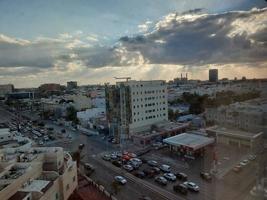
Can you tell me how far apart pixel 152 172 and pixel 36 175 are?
6.73 ft

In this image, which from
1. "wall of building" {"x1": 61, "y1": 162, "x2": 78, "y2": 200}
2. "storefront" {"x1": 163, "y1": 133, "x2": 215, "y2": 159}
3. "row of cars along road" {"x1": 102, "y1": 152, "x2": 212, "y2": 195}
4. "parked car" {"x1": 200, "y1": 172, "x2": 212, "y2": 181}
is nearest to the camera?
"wall of building" {"x1": 61, "y1": 162, "x2": 78, "y2": 200}

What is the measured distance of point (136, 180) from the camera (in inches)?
160

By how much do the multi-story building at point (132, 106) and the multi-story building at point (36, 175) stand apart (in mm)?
3264

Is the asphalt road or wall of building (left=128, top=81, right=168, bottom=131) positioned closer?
the asphalt road

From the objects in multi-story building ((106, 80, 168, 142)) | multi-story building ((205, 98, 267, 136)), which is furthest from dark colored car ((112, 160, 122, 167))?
multi-story building ((205, 98, 267, 136))

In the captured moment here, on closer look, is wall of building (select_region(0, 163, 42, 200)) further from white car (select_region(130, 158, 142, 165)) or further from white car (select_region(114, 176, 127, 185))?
white car (select_region(130, 158, 142, 165))

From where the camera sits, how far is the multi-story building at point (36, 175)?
2.26 metres

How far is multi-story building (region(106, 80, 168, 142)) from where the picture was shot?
265 inches

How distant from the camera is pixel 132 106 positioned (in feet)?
22.1

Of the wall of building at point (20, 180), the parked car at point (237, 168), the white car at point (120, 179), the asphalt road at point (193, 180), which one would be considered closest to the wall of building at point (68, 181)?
the wall of building at point (20, 180)

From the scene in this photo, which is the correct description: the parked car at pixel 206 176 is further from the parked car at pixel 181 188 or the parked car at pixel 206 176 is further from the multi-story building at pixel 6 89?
the multi-story building at pixel 6 89

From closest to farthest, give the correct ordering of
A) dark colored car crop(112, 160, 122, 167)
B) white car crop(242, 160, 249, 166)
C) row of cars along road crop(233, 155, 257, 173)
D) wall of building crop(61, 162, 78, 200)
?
wall of building crop(61, 162, 78, 200)
row of cars along road crop(233, 155, 257, 173)
white car crop(242, 160, 249, 166)
dark colored car crop(112, 160, 122, 167)

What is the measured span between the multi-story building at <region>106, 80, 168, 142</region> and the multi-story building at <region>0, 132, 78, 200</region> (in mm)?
3264

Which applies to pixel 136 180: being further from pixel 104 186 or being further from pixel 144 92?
pixel 144 92
